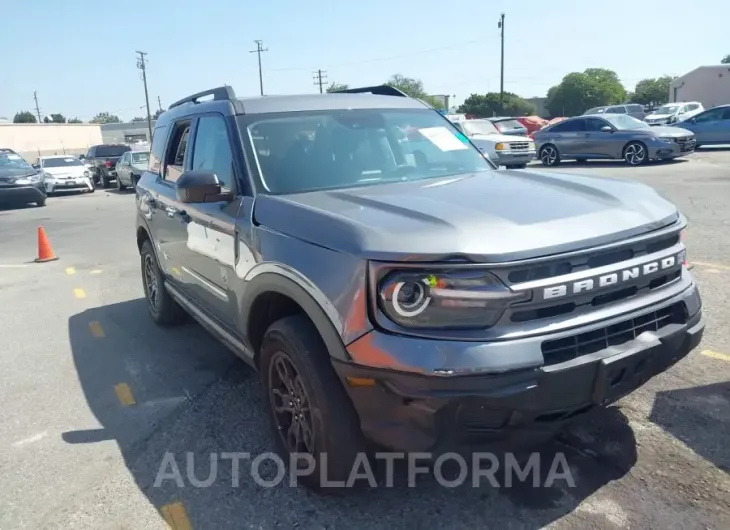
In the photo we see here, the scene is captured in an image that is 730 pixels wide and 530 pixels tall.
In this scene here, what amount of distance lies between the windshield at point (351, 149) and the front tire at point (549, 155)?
16709mm

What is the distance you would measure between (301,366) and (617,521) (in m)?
1.53

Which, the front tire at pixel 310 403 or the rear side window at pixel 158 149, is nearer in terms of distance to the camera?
the front tire at pixel 310 403

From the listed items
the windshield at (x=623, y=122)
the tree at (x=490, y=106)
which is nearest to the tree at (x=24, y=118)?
the tree at (x=490, y=106)

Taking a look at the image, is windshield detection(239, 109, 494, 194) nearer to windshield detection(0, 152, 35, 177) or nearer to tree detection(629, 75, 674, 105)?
windshield detection(0, 152, 35, 177)

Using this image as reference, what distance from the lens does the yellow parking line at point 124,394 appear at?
14.2ft

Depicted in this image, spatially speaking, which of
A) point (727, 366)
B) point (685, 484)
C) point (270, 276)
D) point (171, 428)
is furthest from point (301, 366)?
point (727, 366)

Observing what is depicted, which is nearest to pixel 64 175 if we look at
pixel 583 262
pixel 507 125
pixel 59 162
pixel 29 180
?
pixel 59 162

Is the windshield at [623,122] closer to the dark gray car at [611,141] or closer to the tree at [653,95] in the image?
the dark gray car at [611,141]

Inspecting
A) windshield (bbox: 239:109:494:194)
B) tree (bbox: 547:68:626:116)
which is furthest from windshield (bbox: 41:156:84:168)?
tree (bbox: 547:68:626:116)

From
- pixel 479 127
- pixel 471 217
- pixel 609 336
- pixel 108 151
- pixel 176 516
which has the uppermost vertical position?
pixel 479 127

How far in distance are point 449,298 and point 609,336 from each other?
736 millimetres

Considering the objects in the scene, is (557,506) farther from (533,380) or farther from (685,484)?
(533,380)

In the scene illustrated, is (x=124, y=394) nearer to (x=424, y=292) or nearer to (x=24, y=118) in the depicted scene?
(x=424, y=292)

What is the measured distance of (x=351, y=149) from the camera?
13.0 ft
